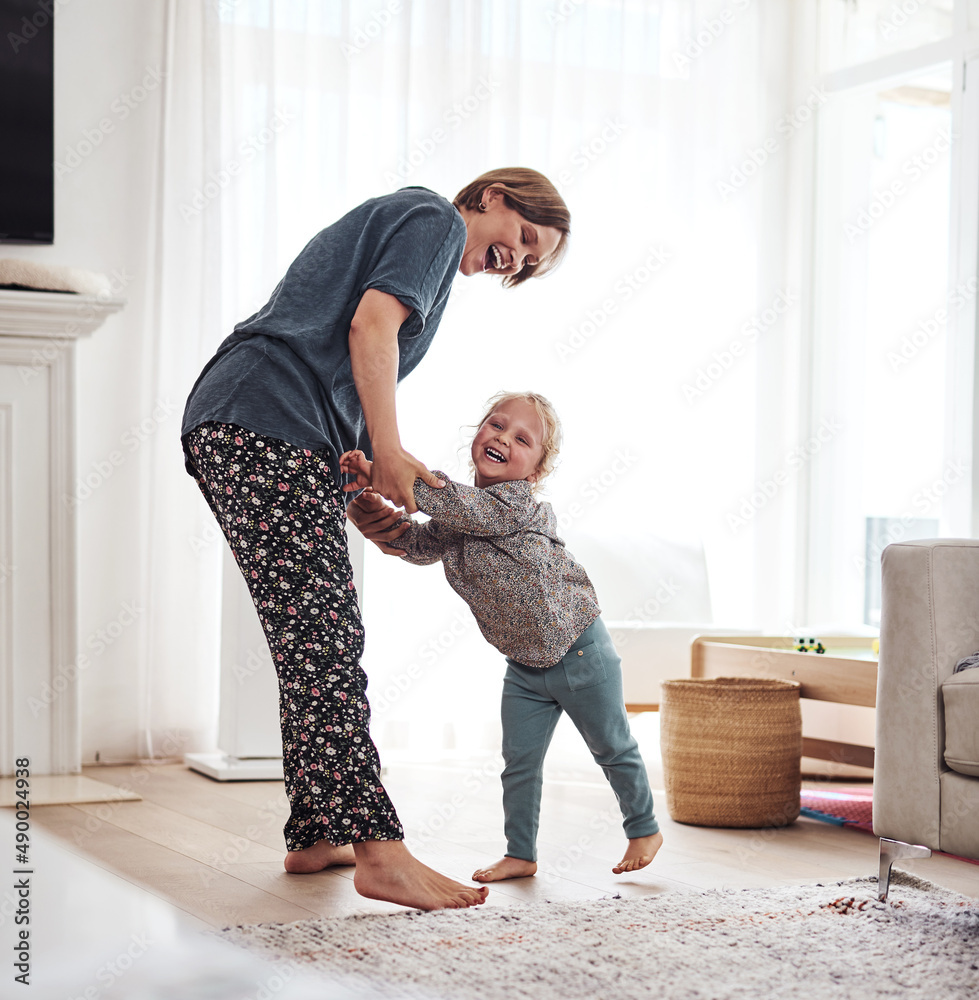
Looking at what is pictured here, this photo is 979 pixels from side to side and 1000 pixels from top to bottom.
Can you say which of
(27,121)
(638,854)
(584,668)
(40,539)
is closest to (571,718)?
(584,668)

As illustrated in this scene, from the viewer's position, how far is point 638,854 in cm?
201

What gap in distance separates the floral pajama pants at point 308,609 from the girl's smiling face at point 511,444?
308 mm

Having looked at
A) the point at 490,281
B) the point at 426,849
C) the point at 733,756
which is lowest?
the point at 426,849

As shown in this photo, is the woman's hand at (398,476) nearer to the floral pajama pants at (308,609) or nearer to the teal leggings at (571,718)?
the floral pajama pants at (308,609)

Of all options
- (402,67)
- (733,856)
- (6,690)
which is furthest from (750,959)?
(402,67)

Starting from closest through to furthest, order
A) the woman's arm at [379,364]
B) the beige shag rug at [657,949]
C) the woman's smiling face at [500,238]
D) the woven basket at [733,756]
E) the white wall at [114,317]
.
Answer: the beige shag rug at [657,949] < the woman's arm at [379,364] < the woman's smiling face at [500,238] < the woven basket at [733,756] < the white wall at [114,317]

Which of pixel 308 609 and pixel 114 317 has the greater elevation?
pixel 114 317

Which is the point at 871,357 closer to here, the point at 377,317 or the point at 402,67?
the point at 402,67

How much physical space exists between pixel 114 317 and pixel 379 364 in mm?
1762

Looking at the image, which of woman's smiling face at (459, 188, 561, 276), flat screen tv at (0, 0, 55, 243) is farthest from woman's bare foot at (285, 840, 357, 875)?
flat screen tv at (0, 0, 55, 243)

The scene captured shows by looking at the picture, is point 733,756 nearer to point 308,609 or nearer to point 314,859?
point 314,859

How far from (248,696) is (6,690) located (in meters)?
0.55

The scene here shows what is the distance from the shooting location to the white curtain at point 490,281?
3.24 m

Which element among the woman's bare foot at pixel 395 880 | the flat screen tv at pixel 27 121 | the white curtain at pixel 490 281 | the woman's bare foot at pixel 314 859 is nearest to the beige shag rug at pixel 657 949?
the woman's bare foot at pixel 395 880
